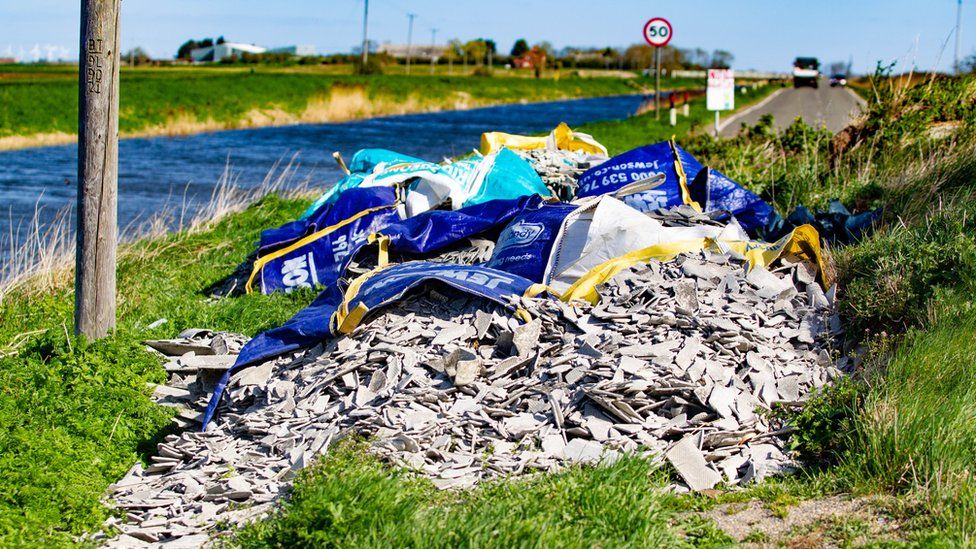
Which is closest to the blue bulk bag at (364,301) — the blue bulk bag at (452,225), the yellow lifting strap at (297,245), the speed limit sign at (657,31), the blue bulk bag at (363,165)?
the blue bulk bag at (452,225)

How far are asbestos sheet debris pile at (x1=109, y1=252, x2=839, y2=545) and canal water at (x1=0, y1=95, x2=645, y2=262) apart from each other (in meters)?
7.10

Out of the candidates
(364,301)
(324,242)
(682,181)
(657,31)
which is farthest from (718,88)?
(364,301)

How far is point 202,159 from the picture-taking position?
26.3 metres

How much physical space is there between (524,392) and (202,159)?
75.0 ft

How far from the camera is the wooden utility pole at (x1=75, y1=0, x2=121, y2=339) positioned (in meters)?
6.49

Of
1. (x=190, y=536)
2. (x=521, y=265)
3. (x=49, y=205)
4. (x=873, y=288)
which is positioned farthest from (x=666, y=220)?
(x=49, y=205)

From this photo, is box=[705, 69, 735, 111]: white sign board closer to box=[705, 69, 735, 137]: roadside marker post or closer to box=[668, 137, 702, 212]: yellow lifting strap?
box=[705, 69, 735, 137]: roadside marker post

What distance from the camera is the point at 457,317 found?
5969 mm

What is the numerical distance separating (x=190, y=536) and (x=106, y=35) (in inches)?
146

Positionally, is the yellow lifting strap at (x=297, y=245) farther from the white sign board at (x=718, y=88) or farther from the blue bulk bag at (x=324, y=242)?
the white sign board at (x=718, y=88)

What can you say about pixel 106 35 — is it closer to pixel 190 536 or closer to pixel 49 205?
pixel 190 536

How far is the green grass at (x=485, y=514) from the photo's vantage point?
3.58 m

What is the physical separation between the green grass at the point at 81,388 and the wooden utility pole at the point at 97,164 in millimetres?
293

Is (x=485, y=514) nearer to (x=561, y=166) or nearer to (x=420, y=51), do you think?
(x=561, y=166)
